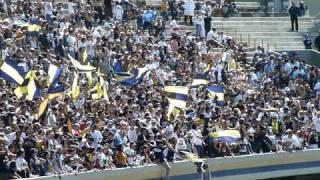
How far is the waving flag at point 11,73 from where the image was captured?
32.7m

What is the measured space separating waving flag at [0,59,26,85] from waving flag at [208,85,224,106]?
6.70m

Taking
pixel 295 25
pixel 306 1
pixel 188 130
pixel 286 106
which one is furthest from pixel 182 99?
pixel 306 1

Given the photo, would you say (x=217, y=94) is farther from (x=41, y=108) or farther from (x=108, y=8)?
(x=41, y=108)

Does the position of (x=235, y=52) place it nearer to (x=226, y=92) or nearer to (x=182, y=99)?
(x=226, y=92)

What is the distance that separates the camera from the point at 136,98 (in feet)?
116

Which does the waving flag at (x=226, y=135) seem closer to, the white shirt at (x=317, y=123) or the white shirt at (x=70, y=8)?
the white shirt at (x=317, y=123)

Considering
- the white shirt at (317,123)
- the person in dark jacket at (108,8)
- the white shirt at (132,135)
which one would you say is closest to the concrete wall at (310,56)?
the person in dark jacket at (108,8)

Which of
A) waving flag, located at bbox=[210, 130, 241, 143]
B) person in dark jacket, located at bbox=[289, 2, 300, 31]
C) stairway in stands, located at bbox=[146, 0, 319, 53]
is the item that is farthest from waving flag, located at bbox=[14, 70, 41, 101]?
person in dark jacket, located at bbox=[289, 2, 300, 31]

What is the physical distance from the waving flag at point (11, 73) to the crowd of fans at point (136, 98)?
332mm

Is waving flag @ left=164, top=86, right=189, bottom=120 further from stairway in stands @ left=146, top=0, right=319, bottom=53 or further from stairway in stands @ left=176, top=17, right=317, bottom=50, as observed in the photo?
stairway in stands @ left=176, top=17, right=317, bottom=50

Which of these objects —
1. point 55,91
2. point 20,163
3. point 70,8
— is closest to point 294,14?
point 70,8

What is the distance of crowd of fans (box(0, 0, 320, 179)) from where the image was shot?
102 ft

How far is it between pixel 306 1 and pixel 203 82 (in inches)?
664

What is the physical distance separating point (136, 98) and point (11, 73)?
419 cm
